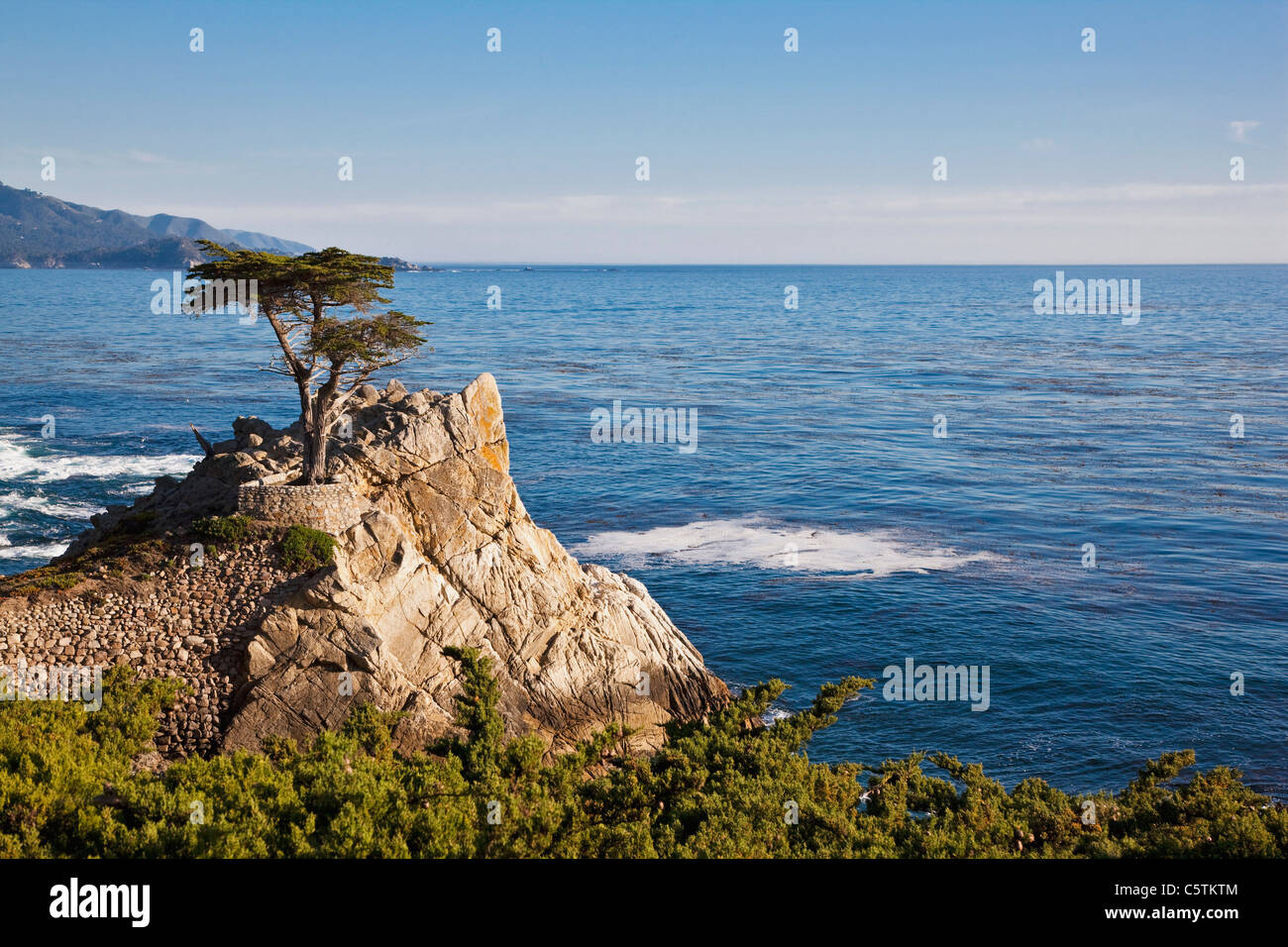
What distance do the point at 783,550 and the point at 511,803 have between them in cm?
3613

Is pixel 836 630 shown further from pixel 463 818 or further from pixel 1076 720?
pixel 463 818

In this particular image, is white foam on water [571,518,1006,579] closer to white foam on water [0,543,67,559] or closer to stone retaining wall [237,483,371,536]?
stone retaining wall [237,483,371,536]

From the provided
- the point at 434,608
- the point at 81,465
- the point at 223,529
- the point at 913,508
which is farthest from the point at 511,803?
the point at 81,465

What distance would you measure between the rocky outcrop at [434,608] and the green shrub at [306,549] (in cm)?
60

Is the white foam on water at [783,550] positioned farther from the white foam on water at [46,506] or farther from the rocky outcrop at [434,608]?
the white foam on water at [46,506]

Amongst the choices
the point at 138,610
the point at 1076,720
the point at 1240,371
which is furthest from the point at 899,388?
the point at 138,610

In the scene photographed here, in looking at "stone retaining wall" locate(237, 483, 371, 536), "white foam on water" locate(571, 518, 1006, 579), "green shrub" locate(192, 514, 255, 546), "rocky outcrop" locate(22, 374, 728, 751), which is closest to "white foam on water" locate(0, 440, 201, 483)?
"rocky outcrop" locate(22, 374, 728, 751)

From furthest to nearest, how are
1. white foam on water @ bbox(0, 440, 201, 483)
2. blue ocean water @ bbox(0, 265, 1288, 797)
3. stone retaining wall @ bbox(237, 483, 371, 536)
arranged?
white foam on water @ bbox(0, 440, 201, 483)
blue ocean water @ bbox(0, 265, 1288, 797)
stone retaining wall @ bbox(237, 483, 371, 536)

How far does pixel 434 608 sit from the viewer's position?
32.8m

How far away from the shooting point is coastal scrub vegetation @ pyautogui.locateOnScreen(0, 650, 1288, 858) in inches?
770

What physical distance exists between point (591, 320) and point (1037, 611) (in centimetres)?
15746

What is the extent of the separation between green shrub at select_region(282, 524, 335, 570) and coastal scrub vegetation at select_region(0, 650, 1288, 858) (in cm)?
559

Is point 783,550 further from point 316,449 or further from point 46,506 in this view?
point 46,506
